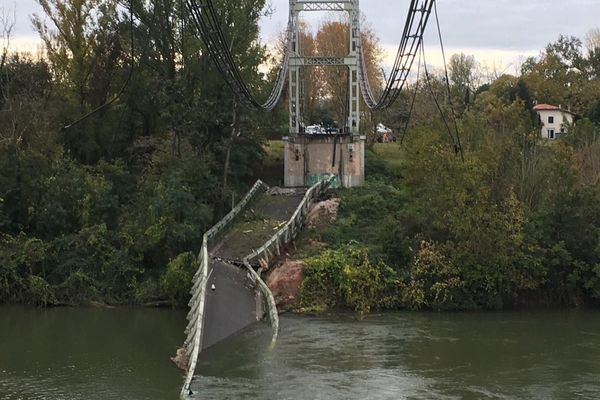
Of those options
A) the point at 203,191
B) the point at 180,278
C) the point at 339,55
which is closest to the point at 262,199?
the point at 203,191

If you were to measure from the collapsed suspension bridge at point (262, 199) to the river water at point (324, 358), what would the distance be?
39.2 inches

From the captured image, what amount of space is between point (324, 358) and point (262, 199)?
16.7 meters

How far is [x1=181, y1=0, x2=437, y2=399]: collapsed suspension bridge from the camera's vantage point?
2112 cm

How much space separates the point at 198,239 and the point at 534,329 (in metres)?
14.3

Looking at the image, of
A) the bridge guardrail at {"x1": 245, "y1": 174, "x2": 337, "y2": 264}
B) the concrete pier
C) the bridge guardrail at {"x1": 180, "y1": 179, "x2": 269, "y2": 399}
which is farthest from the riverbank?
the concrete pier

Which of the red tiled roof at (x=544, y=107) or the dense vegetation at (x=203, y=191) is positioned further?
the red tiled roof at (x=544, y=107)

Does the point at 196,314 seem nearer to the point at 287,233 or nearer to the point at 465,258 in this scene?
the point at 287,233

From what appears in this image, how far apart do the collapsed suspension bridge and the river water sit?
3.27ft

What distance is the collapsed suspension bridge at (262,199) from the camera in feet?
69.3

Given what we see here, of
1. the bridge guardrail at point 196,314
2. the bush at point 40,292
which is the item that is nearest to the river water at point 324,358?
the bridge guardrail at point 196,314

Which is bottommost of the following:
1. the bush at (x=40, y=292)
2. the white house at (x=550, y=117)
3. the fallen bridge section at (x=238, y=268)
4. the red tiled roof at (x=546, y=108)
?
the bush at (x=40, y=292)

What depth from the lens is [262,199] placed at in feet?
120

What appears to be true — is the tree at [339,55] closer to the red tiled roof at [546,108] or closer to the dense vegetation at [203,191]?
the dense vegetation at [203,191]

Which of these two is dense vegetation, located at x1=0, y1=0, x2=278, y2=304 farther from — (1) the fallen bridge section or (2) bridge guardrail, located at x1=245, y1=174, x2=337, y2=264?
(2) bridge guardrail, located at x1=245, y1=174, x2=337, y2=264
